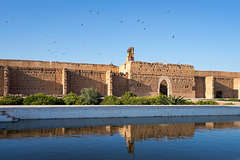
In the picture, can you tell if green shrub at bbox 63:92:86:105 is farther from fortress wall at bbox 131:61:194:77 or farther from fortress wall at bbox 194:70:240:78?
fortress wall at bbox 194:70:240:78

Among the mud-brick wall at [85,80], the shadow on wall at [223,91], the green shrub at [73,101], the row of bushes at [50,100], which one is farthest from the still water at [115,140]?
the shadow on wall at [223,91]

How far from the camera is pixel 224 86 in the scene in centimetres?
2941

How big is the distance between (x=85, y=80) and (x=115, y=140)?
14922mm

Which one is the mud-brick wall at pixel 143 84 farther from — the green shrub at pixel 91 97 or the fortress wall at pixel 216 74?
the fortress wall at pixel 216 74

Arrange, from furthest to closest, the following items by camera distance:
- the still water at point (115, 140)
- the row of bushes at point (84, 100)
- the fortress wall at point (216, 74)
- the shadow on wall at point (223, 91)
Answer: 1. the fortress wall at point (216, 74)
2. the shadow on wall at point (223, 91)
3. the row of bushes at point (84, 100)
4. the still water at point (115, 140)

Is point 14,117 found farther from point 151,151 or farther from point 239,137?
point 239,137

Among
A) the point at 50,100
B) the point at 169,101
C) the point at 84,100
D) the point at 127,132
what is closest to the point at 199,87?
the point at 169,101

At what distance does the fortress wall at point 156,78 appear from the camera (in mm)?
22859

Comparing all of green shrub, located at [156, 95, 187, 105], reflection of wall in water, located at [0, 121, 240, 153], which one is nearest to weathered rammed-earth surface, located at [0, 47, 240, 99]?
green shrub, located at [156, 95, 187, 105]

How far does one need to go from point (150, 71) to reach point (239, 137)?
16072mm

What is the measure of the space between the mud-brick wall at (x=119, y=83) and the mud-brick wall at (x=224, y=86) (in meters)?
13.8

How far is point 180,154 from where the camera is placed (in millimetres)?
5762

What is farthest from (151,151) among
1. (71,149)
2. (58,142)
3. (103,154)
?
(58,142)

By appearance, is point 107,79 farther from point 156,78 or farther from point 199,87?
point 199,87
